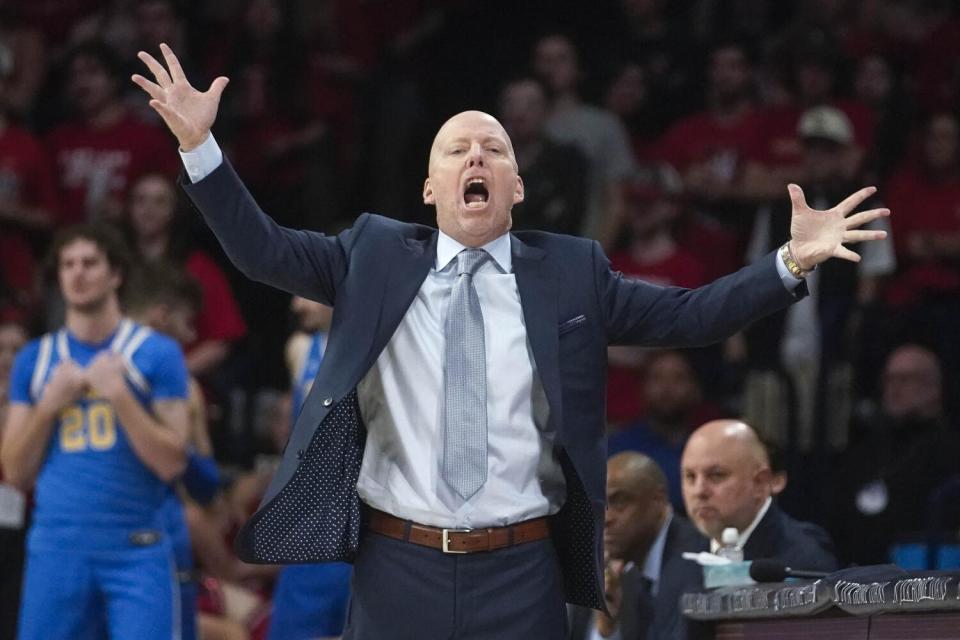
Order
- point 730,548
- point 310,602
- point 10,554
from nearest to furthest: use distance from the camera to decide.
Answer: point 730,548
point 310,602
point 10,554

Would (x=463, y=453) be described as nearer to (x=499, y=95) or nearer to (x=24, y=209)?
(x=24, y=209)

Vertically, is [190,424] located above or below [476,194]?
below

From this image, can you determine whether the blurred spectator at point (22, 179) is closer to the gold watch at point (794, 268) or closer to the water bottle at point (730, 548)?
the water bottle at point (730, 548)

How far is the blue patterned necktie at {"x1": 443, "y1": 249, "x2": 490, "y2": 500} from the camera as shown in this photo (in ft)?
13.8

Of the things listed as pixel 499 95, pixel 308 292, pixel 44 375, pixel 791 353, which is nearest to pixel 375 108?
pixel 499 95

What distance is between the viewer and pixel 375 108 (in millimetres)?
10523

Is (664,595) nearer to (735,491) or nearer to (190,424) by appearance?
(735,491)

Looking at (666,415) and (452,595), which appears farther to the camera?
(666,415)

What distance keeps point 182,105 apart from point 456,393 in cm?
86

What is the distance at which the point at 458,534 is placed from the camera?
4.21 metres

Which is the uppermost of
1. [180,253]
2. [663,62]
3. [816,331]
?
[663,62]

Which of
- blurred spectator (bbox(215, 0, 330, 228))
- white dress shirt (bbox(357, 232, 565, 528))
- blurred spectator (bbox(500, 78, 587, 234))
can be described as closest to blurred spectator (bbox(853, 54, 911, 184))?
blurred spectator (bbox(500, 78, 587, 234))

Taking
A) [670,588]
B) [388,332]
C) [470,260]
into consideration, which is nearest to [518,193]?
[470,260]

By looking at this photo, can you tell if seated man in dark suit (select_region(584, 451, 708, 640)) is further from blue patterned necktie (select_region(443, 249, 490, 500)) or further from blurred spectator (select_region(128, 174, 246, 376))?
blurred spectator (select_region(128, 174, 246, 376))
